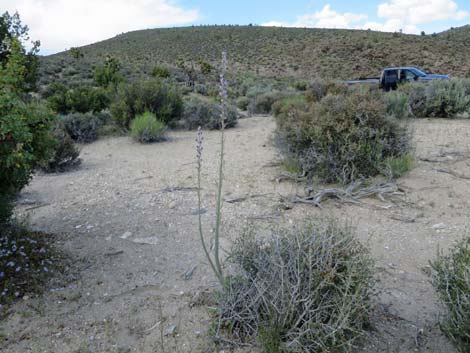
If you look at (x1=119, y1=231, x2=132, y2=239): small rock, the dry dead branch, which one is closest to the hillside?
the dry dead branch

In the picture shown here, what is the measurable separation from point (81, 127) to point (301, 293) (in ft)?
28.0

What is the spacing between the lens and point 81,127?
32.3 feet

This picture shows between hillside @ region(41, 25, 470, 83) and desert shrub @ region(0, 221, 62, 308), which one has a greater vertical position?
hillside @ region(41, 25, 470, 83)

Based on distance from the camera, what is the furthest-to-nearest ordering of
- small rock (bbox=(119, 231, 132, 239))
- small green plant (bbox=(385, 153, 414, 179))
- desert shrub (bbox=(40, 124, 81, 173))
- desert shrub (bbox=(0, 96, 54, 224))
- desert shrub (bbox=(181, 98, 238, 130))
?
desert shrub (bbox=(181, 98, 238, 130)) → desert shrub (bbox=(40, 124, 81, 173)) → small green plant (bbox=(385, 153, 414, 179)) → small rock (bbox=(119, 231, 132, 239)) → desert shrub (bbox=(0, 96, 54, 224))

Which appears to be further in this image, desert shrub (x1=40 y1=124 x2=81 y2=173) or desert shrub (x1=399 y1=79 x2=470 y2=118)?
desert shrub (x1=399 y1=79 x2=470 y2=118)

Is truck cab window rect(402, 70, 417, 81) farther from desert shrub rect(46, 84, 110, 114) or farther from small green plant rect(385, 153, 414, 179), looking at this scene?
small green plant rect(385, 153, 414, 179)

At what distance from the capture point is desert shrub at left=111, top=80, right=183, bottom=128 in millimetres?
10523

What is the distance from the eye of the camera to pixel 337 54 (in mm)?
45281

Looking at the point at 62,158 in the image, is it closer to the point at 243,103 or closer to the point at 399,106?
the point at 399,106

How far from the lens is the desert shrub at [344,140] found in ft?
19.0

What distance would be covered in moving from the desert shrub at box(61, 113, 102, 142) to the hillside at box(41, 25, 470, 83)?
21241 millimetres

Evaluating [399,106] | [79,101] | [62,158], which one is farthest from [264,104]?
[62,158]

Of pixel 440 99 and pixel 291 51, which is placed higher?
pixel 291 51

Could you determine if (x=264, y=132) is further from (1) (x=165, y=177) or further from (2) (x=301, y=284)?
(2) (x=301, y=284)
